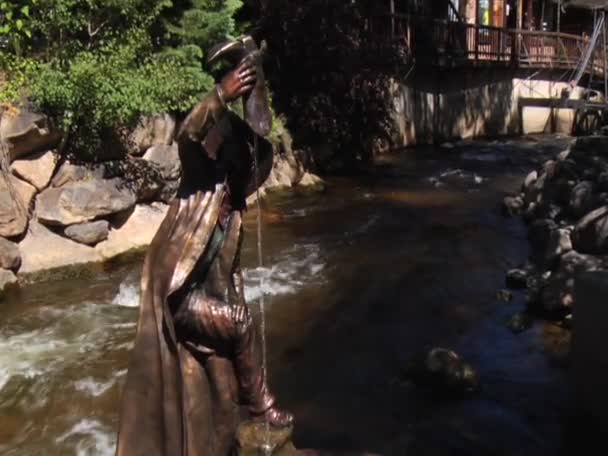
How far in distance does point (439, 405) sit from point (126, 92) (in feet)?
23.2

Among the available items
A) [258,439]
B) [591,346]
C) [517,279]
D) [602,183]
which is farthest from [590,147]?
[258,439]

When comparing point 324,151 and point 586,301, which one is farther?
point 324,151

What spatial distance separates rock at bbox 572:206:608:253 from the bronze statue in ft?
20.5

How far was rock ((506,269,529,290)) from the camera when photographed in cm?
941

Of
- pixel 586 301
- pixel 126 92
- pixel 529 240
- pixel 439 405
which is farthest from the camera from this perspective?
pixel 529 240

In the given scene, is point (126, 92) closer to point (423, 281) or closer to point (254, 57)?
point (423, 281)

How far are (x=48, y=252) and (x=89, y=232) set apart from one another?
2.21 ft

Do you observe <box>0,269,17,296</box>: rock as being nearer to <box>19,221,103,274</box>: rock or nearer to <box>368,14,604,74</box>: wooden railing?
<box>19,221,103,274</box>: rock

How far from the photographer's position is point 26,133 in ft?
33.4

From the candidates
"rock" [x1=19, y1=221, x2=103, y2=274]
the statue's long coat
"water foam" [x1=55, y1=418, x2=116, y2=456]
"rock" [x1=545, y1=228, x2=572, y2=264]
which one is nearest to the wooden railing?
"rock" [x1=545, y1=228, x2=572, y2=264]

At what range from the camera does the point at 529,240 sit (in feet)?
38.5

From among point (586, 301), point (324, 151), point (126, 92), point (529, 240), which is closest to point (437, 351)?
point (586, 301)

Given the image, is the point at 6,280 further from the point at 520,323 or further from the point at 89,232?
the point at 520,323

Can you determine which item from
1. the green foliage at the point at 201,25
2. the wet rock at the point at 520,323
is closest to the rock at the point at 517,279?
the wet rock at the point at 520,323
